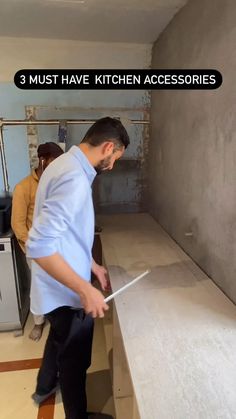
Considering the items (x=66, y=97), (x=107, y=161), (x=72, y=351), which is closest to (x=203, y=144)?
Answer: (x=107, y=161)

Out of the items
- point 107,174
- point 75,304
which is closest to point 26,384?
point 75,304

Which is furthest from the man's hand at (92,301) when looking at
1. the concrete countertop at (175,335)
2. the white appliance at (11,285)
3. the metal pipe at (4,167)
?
the metal pipe at (4,167)

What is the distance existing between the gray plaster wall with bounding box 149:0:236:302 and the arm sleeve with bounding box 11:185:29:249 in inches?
40.1

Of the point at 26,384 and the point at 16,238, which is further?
the point at 16,238

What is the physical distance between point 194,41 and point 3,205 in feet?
5.56

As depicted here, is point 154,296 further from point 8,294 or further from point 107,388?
point 8,294

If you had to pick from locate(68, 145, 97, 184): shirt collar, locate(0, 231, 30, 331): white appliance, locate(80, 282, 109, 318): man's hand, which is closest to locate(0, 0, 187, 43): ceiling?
locate(68, 145, 97, 184): shirt collar

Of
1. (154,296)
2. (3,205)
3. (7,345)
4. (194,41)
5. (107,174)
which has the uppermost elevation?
(194,41)

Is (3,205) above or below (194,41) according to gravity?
below

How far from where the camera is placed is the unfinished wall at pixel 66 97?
2389mm

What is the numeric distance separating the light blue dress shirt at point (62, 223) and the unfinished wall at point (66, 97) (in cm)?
148

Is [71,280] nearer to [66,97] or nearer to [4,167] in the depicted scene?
[4,167]

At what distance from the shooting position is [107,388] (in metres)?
1.74

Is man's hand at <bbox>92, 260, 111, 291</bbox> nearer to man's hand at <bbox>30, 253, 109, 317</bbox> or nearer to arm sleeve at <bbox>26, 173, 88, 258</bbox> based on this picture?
man's hand at <bbox>30, 253, 109, 317</bbox>
